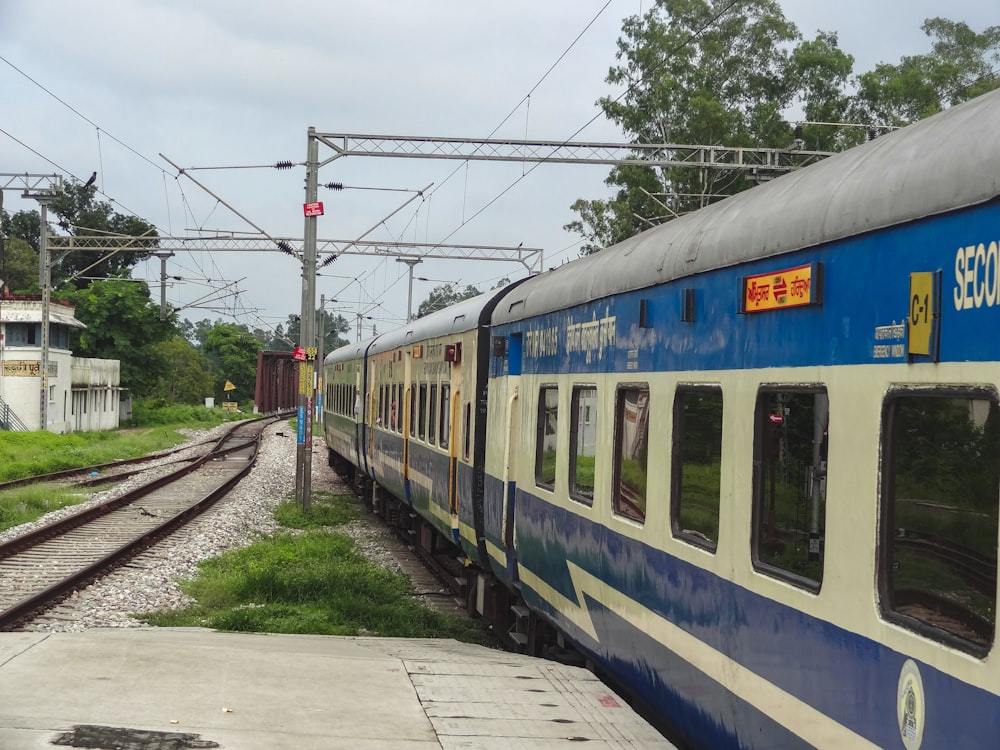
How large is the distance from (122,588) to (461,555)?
3.69m

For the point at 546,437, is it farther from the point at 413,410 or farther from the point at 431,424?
the point at 413,410

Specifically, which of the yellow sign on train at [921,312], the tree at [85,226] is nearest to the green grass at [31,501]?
the yellow sign on train at [921,312]

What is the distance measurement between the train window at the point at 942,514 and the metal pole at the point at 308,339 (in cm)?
1777

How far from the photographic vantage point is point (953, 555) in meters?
3.48

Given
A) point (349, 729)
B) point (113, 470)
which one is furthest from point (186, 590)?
point (113, 470)

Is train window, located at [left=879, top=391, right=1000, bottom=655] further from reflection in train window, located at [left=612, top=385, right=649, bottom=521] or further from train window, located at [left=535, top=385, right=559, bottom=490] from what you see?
train window, located at [left=535, top=385, right=559, bottom=490]

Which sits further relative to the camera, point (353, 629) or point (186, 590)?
point (186, 590)

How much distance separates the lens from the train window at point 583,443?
7.41 m

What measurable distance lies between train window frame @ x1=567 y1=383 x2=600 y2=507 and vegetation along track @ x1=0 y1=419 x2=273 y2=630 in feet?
19.0

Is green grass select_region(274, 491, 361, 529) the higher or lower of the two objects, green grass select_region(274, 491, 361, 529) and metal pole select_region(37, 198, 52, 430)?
the lower

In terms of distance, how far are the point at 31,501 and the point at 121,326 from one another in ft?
140

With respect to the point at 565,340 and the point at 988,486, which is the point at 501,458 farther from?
the point at 988,486

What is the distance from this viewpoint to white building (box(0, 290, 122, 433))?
151ft

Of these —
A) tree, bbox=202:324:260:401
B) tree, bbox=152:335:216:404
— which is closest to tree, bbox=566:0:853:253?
tree, bbox=152:335:216:404
